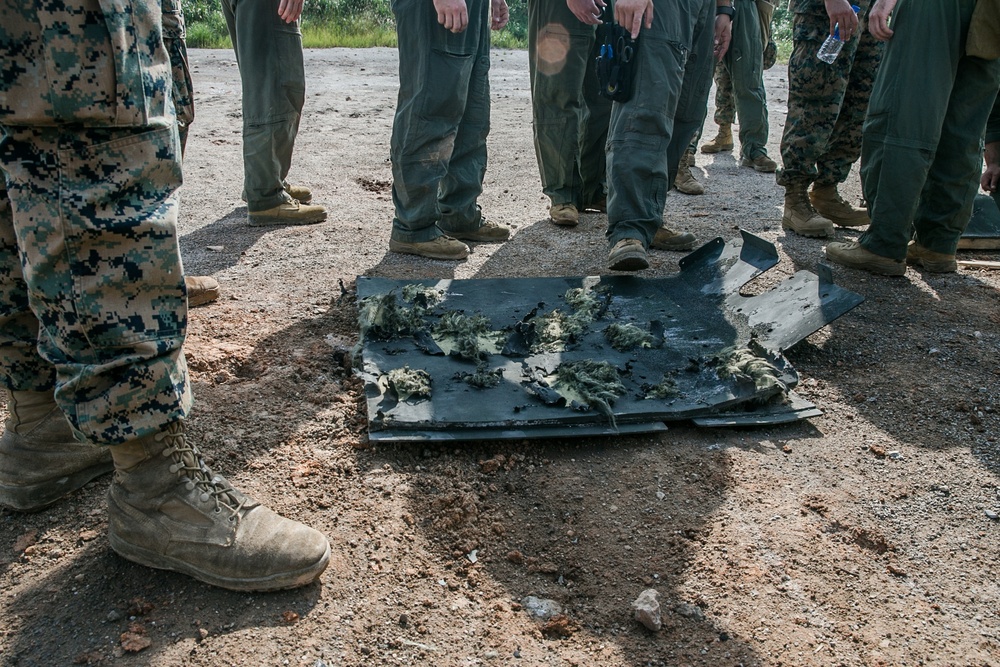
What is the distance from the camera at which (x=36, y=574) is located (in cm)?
170

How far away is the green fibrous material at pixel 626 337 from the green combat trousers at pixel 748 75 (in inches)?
138

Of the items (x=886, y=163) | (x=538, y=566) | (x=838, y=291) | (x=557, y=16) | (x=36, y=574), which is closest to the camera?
(x=36, y=574)

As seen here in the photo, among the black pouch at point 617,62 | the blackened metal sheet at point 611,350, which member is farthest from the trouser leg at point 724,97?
the blackened metal sheet at point 611,350

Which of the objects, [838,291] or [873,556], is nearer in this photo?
[873,556]

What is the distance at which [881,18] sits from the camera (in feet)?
11.1

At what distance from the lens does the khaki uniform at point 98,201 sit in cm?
140

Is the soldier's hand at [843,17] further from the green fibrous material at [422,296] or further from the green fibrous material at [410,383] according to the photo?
the green fibrous material at [410,383]

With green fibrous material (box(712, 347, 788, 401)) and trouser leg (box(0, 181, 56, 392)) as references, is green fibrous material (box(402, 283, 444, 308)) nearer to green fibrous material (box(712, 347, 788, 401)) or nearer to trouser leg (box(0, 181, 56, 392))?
green fibrous material (box(712, 347, 788, 401))

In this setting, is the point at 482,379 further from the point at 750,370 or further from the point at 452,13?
the point at 452,13

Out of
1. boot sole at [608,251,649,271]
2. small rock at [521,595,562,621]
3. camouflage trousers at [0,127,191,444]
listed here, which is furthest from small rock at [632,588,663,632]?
boot sole at [608,251,649,271]

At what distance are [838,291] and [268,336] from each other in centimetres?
212

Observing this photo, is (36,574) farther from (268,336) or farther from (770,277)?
(770,277)

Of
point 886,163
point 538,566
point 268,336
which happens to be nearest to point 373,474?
point 538,566

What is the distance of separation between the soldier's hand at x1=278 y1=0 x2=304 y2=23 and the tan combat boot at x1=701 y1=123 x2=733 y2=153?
3839 mm
